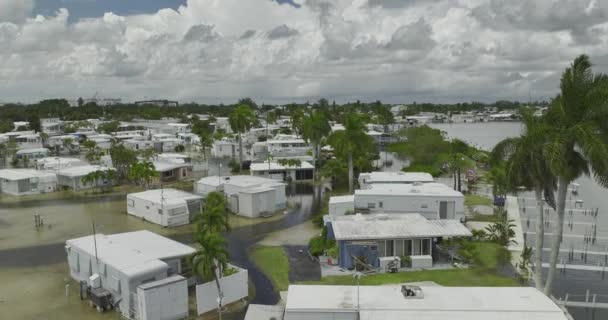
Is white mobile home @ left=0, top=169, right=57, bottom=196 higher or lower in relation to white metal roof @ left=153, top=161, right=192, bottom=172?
lower

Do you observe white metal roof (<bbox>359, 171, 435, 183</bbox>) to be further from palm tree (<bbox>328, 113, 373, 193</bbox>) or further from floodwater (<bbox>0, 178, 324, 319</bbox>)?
floodwater (<bbox>0, 178, 324, 319</bbox>)

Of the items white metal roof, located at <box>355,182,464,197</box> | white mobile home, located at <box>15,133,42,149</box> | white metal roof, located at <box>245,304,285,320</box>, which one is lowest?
white metal roof, located at <box>245,304,285,320</box>

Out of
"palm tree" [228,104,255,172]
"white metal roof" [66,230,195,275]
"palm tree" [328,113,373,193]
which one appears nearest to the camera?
"white metal roof" [66,230,195,275]

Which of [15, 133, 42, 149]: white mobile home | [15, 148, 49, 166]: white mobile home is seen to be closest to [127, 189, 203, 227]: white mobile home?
[15, 148, 49, 166]: white mobile home

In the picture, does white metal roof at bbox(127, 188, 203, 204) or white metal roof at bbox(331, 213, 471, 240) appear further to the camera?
white metal roof at bbox(127, 188, 203, 204)

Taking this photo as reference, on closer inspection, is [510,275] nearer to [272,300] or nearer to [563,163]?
[563,163]

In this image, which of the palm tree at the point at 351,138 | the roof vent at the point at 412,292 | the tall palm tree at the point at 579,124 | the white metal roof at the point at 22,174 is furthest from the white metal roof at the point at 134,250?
the white metal roof at the point at 22,174

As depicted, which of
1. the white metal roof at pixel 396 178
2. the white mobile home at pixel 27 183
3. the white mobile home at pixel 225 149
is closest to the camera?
the white metal roof at pixel 396 178

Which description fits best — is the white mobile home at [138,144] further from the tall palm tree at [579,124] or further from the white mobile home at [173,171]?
the tall palm tree at [579,124]
